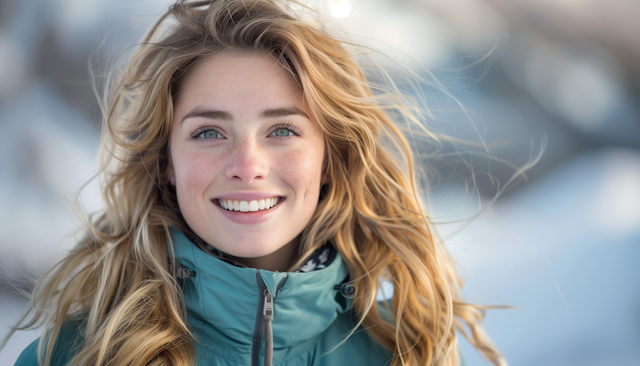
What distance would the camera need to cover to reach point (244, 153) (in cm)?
115

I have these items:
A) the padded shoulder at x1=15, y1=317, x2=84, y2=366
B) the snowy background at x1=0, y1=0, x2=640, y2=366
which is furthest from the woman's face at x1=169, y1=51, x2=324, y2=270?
the snowy background at x1=0, y1=0, x2=640, y2=366

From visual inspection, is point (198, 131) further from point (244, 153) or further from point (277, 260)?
point (277, 260)

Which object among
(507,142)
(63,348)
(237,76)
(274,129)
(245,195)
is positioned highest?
(507,142)

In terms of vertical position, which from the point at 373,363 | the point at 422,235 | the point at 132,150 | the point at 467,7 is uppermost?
the point at 467,7

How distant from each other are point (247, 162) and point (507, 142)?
1630mm

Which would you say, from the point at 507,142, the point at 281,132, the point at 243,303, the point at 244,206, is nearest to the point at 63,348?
the point at 243,303

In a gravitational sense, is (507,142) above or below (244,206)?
above

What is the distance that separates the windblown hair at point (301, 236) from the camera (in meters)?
1.22

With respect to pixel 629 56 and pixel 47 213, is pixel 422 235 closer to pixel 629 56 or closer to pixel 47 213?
pixel 47 213

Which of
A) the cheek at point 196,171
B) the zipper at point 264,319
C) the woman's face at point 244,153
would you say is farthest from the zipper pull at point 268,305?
the cheek at point 196,171

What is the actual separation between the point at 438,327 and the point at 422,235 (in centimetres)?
29

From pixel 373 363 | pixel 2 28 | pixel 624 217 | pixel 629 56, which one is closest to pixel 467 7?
pixel 629 56

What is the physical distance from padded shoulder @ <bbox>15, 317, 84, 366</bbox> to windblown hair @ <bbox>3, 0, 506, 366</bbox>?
0.09ft

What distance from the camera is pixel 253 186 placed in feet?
3.85
